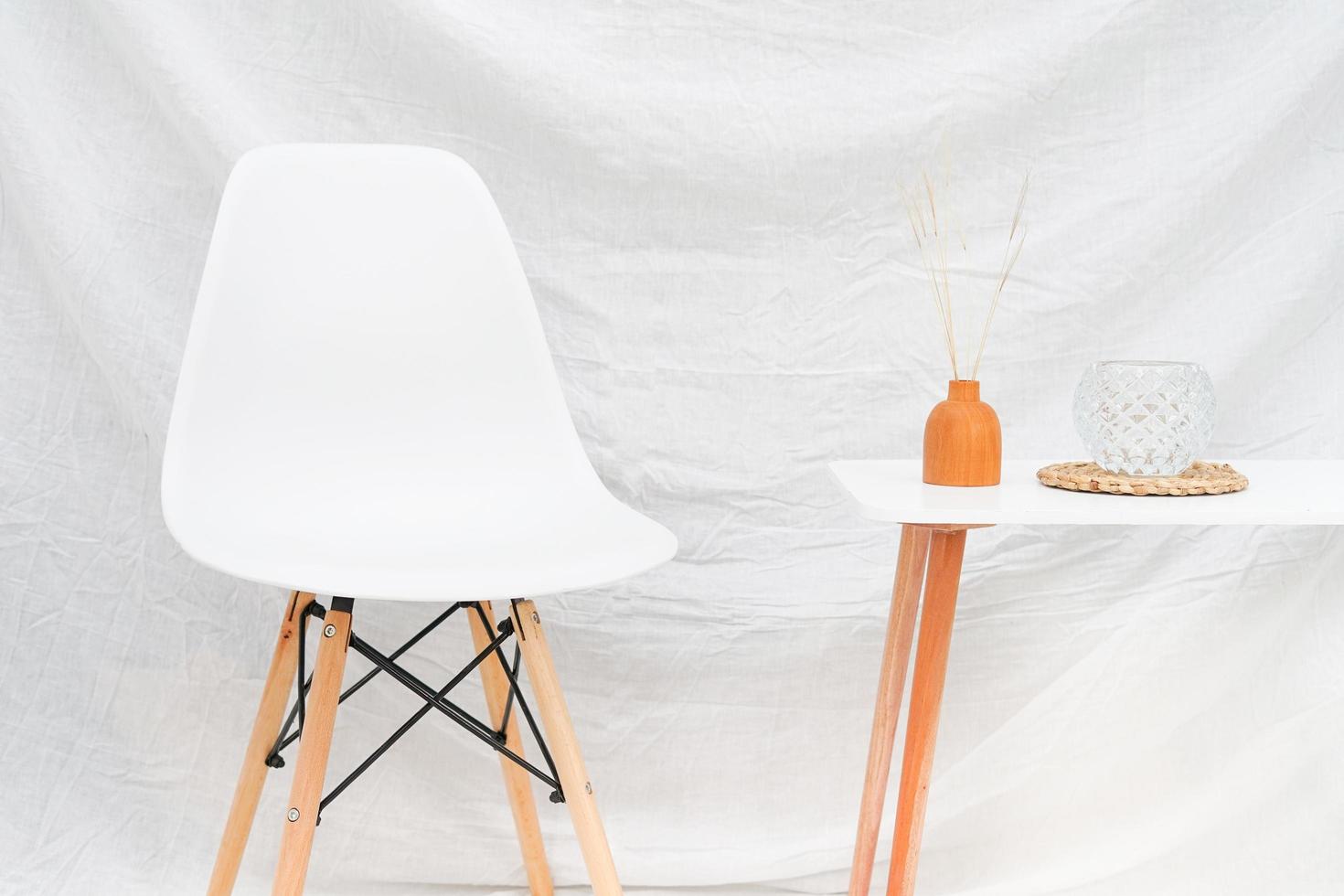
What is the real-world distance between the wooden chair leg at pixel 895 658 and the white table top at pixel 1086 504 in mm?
83

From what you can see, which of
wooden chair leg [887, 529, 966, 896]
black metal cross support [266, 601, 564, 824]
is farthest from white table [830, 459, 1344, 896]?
black metal cross support [266, 601, 564, 824]

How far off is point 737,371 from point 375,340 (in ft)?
1.62

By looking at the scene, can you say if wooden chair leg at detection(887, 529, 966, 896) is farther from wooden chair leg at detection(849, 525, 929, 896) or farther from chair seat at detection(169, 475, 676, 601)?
chair seat at detection(169, 475, 676, 601)

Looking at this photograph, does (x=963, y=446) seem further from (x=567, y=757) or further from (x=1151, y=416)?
(x=567, y=757)

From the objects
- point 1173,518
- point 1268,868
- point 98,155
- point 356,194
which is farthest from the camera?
point 98,155

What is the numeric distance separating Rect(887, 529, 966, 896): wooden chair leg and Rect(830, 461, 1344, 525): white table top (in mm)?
67

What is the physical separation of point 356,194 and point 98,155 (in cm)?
45

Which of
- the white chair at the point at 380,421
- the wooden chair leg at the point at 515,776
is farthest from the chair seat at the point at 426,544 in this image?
the wooden chair leg at the point at 515,776

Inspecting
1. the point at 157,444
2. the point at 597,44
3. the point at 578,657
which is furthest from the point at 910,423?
the point at 157,444

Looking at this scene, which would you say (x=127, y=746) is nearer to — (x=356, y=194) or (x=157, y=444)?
(x=157, y=444)

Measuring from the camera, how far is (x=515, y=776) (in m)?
1.33

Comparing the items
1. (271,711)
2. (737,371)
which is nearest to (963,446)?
(737,371)

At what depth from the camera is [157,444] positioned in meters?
1.55

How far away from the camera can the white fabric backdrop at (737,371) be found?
1.53m
